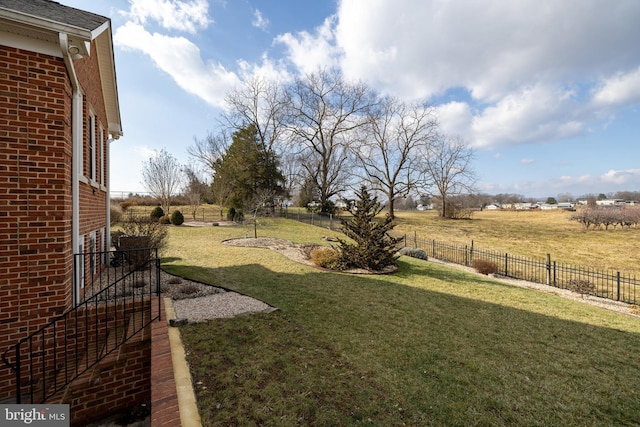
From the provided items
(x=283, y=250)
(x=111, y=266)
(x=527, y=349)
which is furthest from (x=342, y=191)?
(x=527, y=349)

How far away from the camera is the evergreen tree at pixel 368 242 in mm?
11125

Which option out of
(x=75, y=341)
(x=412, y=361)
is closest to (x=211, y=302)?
(x=75, y=341)

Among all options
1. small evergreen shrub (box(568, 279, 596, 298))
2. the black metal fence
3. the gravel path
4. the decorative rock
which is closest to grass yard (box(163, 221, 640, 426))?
the decorative rock

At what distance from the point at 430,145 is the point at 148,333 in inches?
1561

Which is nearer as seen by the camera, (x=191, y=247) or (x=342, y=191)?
(x=191, y=247)

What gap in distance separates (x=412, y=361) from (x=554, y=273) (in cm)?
1118

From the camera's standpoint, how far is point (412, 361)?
443 centimetres

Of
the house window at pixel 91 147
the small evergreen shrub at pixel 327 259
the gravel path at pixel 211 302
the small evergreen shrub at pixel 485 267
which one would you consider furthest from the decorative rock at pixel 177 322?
the small evergreen shrub at pixel 485 267

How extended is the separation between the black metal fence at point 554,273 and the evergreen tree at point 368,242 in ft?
A: 18.1

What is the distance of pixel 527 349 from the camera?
5.11m

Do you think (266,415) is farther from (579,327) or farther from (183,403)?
(579,327)
